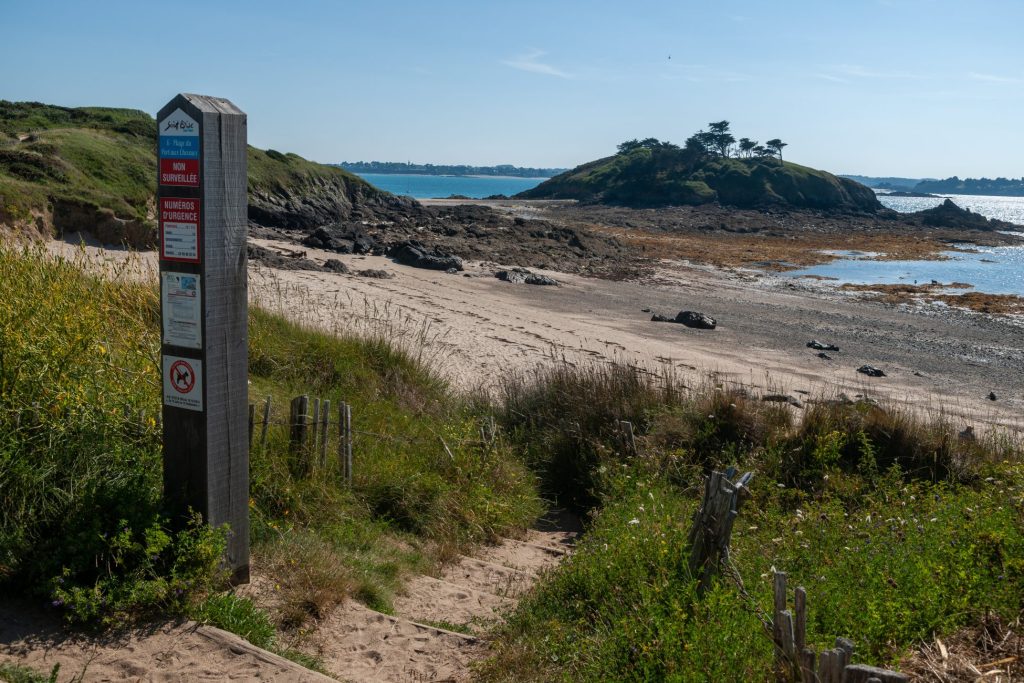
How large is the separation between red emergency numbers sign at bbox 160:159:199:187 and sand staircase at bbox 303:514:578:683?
2302 mm

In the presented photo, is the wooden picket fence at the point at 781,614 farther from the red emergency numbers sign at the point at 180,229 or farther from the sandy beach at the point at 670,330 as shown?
the sandy beach at the point at 670,330

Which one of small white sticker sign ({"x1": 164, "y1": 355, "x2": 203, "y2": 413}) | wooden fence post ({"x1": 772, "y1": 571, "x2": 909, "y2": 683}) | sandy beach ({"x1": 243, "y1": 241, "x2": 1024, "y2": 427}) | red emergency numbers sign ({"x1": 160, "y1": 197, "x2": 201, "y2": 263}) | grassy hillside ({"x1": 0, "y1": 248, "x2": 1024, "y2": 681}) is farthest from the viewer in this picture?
sandy beach ({"x1": 243, "y1": 241, "x2": 1024, "y2": 427})

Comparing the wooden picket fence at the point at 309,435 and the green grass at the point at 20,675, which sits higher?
the wooden picket fence at the point at 309,435

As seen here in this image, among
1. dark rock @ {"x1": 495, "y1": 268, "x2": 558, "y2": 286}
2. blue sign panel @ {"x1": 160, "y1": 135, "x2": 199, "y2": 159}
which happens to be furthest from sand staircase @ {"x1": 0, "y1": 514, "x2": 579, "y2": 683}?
dark rock @ {"x1": 495, "y1": 268, "x2": 558, "y2": 286}

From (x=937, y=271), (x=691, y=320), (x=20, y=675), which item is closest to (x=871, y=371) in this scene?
(x=691, y=320)

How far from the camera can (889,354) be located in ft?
66.6

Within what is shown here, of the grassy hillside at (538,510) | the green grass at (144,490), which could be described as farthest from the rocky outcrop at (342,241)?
the green grass at (144,490)

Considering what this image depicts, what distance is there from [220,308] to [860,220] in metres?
79.4

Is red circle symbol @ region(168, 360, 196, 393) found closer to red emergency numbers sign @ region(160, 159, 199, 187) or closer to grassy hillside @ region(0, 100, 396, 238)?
red emergency numbers sign @ region(160, 159, 199, 187)

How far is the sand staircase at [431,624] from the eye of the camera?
4188mm

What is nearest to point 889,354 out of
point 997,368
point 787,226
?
point 997,368

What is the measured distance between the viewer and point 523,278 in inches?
1094

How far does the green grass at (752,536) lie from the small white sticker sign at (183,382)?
6.33 ft

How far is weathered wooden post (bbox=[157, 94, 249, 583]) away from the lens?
162 inches
